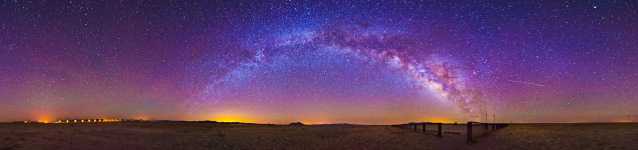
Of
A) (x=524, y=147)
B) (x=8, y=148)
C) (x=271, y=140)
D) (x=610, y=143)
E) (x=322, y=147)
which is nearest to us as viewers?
(x=8, y=148)

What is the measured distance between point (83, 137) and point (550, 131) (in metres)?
24.3

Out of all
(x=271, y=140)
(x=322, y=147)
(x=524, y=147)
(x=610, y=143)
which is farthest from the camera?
(x=271, y=140)

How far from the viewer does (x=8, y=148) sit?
1709 cm

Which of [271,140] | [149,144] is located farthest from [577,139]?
[149,144]

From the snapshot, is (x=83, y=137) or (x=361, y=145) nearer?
(x=83, y=137)

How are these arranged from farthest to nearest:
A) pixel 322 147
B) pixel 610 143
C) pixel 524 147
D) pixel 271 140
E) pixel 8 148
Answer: pixel 271 140, pixel 322 147, pixel 524 147, pixel 610 143, pixel 8 148

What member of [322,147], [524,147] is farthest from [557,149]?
[322,147]

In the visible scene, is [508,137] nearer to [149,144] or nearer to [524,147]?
[524,147]

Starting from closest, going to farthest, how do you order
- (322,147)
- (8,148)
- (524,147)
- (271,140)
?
(8,148), (524,147), (322,147), (271,140)

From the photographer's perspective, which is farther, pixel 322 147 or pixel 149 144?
pixel 322 147

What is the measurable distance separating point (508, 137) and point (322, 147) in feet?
33.6

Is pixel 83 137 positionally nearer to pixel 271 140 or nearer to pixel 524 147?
pixel 271 140

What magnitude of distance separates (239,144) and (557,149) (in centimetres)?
1554

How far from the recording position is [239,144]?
2566 cm
